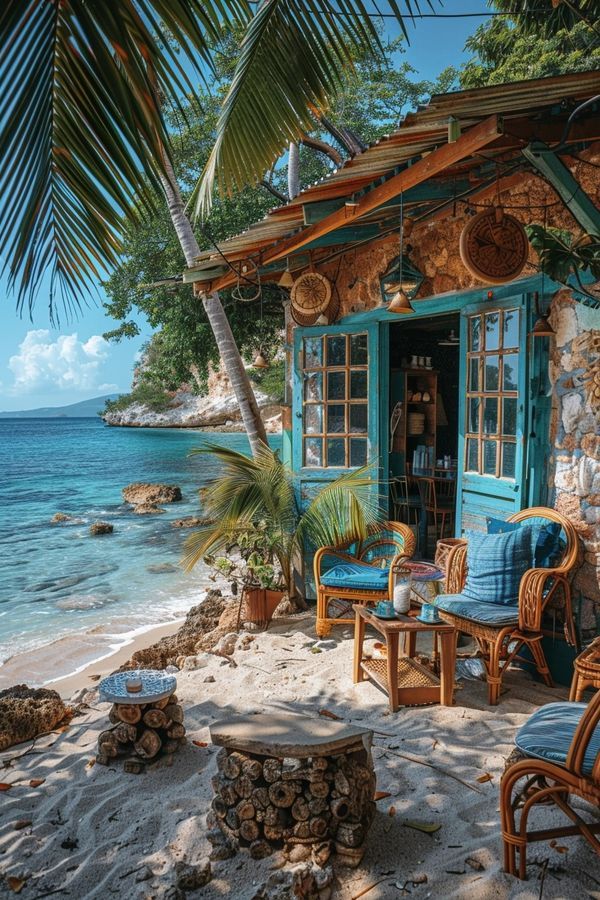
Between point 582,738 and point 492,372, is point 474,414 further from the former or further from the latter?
point 582,738

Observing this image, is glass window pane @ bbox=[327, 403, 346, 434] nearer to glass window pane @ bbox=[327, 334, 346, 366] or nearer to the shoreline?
glass window pane @ bbox=[327, 334, 346, 366]

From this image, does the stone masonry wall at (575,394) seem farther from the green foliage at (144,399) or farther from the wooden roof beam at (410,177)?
the green foliage at (144,399)

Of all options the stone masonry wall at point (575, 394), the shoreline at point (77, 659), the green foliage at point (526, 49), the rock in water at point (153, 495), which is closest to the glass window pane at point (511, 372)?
the stone masonry wall at point (575, 394)

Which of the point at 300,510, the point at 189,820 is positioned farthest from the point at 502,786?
the point at 300,510

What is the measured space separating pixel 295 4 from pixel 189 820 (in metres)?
3.52

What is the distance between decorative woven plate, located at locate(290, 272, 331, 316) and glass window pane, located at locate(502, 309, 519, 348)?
179 centimetres

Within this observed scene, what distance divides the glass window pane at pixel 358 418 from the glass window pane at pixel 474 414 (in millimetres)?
1062

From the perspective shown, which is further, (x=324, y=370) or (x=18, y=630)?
(x=18, y=630)

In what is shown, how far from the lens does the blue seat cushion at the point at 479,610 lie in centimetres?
389

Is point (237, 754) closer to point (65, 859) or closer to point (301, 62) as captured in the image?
point (65, 859)

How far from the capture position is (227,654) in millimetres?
5156

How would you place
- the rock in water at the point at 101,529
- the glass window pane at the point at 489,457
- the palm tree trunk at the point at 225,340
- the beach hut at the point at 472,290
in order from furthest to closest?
the rock in water at the point at 101,529
the palm tree trunk at the point at 225,340
the glass window pane at the point at 489,457
the beach hut at the point at 472,290

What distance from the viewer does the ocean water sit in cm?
787

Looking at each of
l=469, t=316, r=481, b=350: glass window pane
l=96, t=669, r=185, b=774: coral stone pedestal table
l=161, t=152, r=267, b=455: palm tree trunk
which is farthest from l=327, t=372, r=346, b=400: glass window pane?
l=96, t=669, r=185, b=774: coral stone pedestal table
